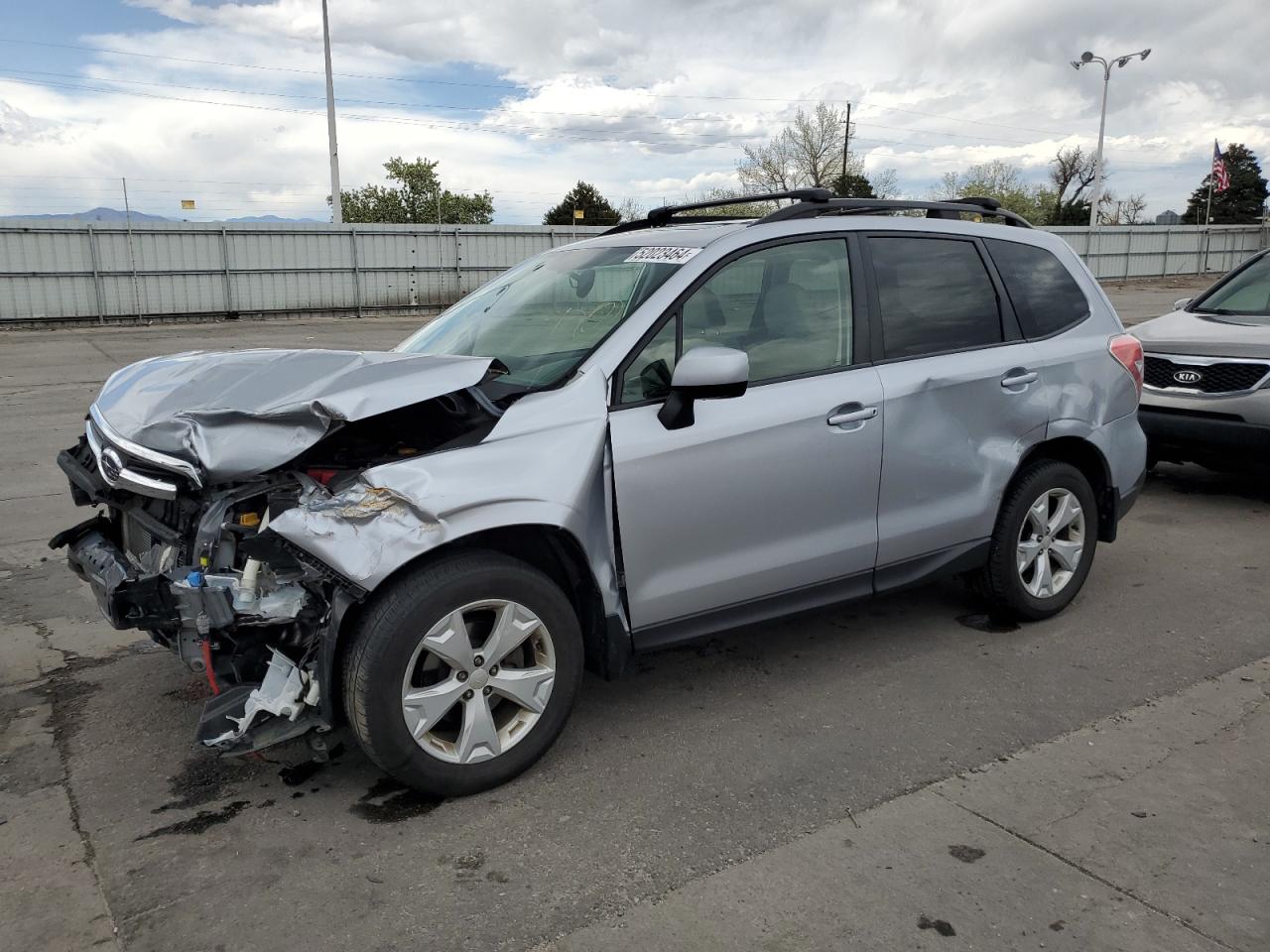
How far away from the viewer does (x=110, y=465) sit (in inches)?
127

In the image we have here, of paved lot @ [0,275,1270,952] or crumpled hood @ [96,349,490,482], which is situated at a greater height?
crumpled hood @ [96,349,490,482]

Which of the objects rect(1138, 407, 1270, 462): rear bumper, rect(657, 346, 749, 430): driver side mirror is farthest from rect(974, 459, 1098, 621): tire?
rect(1138, 407, 1270, 462): rear bumper

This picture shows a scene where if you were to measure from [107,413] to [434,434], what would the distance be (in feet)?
3.77

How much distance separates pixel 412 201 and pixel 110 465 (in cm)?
7306

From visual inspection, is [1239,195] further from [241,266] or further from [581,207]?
[241,266]

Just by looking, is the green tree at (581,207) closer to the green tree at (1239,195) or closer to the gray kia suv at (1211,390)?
the green tree at (1239,195)

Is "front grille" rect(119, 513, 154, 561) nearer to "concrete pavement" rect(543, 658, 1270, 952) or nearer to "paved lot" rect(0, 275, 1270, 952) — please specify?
"paved lot" rect(0, 275, 1270, 952)

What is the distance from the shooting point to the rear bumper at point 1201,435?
6.59 m

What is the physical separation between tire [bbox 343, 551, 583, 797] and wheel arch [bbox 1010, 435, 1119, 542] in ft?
8.04

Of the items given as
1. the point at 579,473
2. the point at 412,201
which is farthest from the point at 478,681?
the point at 412,201

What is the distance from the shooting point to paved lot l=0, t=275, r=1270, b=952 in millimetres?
2666

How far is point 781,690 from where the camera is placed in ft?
13.4

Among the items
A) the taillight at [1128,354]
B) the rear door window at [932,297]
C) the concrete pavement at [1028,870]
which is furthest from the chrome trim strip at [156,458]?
the taillight at [1128,354]

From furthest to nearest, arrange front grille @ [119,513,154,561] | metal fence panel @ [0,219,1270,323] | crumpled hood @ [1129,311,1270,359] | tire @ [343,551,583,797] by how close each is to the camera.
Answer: metal fence panel @ [0,219,1270,323], crumpled hood @ [1129,311,1270,359], front grille @ [119,513,154,561], tire @ [343,551,583,797]
